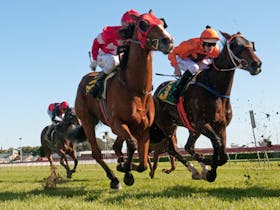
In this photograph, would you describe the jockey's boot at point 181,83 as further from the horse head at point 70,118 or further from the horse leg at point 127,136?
the horse head at point 70,118

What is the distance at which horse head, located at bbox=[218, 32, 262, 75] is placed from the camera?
271 inches

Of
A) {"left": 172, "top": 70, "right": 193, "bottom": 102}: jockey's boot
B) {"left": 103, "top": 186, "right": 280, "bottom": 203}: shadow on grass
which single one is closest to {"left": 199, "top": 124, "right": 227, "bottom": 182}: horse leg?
{"left": 103, "top": 186, "right": 280, "bottom": 203}: shadow on grass

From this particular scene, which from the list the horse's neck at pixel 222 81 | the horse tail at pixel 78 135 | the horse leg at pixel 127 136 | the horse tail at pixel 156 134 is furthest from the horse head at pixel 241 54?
the horse tail at pixel 78 135

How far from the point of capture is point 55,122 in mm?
17047

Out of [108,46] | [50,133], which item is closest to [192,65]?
[108,46]

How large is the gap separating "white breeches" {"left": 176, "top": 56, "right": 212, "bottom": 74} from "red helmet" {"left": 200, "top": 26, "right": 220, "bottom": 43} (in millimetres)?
530

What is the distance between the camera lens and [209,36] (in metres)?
8.05

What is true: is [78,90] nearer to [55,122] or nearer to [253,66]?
[253,66]

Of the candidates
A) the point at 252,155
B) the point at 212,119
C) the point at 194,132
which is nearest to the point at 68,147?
the point at 194,132

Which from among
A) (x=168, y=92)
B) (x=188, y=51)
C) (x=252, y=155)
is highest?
(x=188, y=51)

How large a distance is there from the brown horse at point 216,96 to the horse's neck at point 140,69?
1.43m

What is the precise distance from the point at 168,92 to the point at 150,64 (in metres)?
2.47

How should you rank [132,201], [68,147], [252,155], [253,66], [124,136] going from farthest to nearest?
[252,155] < [68,147] < [253,66] < [124,136] < [132,201]

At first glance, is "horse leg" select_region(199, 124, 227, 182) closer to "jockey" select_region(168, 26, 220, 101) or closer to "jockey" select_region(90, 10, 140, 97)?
"jockey" select_region(168, 26, 220, 101)
